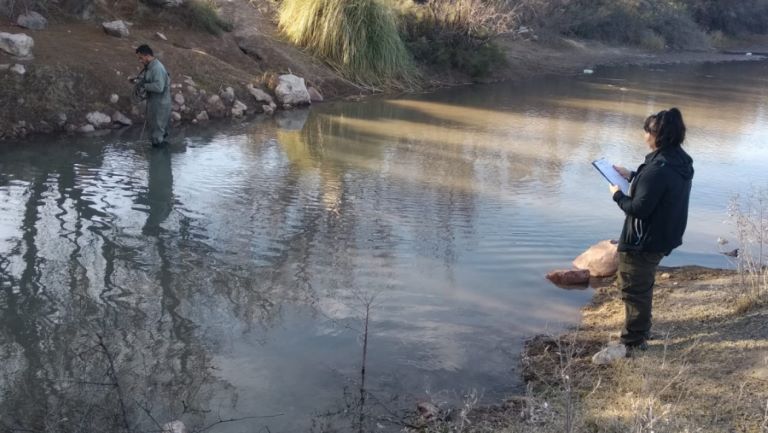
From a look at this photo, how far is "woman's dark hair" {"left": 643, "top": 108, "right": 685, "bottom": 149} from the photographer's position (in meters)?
4.47

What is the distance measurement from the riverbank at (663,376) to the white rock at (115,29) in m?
11.4

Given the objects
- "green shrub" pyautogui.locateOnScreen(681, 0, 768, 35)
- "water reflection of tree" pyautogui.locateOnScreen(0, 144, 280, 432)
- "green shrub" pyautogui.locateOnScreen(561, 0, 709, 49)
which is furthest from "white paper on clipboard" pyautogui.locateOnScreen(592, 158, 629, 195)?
"green shrub" pyautogui.locateOnScreen(681, 0, 768, 35)

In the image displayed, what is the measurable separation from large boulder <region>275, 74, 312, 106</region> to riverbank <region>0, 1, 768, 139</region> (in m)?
0.14

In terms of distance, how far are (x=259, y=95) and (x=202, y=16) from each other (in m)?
2.92

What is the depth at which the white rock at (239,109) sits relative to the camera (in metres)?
14.0

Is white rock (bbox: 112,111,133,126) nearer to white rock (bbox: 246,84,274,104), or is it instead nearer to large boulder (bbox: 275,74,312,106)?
white rock (bbox: 246,84,274,104)

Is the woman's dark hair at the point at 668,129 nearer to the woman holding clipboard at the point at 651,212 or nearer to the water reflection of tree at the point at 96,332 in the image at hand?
the woman holding clipboard at the point at 651,212

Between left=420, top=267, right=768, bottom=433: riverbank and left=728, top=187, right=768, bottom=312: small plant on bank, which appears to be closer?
left=420, top=267, right=768, bottom=433: riverbank

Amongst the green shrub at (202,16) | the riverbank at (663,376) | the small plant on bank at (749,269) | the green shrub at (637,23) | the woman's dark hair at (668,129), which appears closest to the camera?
the riverbank at (663,376)

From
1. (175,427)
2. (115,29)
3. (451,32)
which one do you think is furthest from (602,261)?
(451,32)

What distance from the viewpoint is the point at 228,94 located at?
1421cm

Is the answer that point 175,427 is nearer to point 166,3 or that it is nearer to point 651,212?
→ point 651,212

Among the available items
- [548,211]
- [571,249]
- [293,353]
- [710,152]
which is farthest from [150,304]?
[710,152]

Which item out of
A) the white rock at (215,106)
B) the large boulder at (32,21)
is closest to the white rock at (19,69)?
the large boulder at (32,21)
